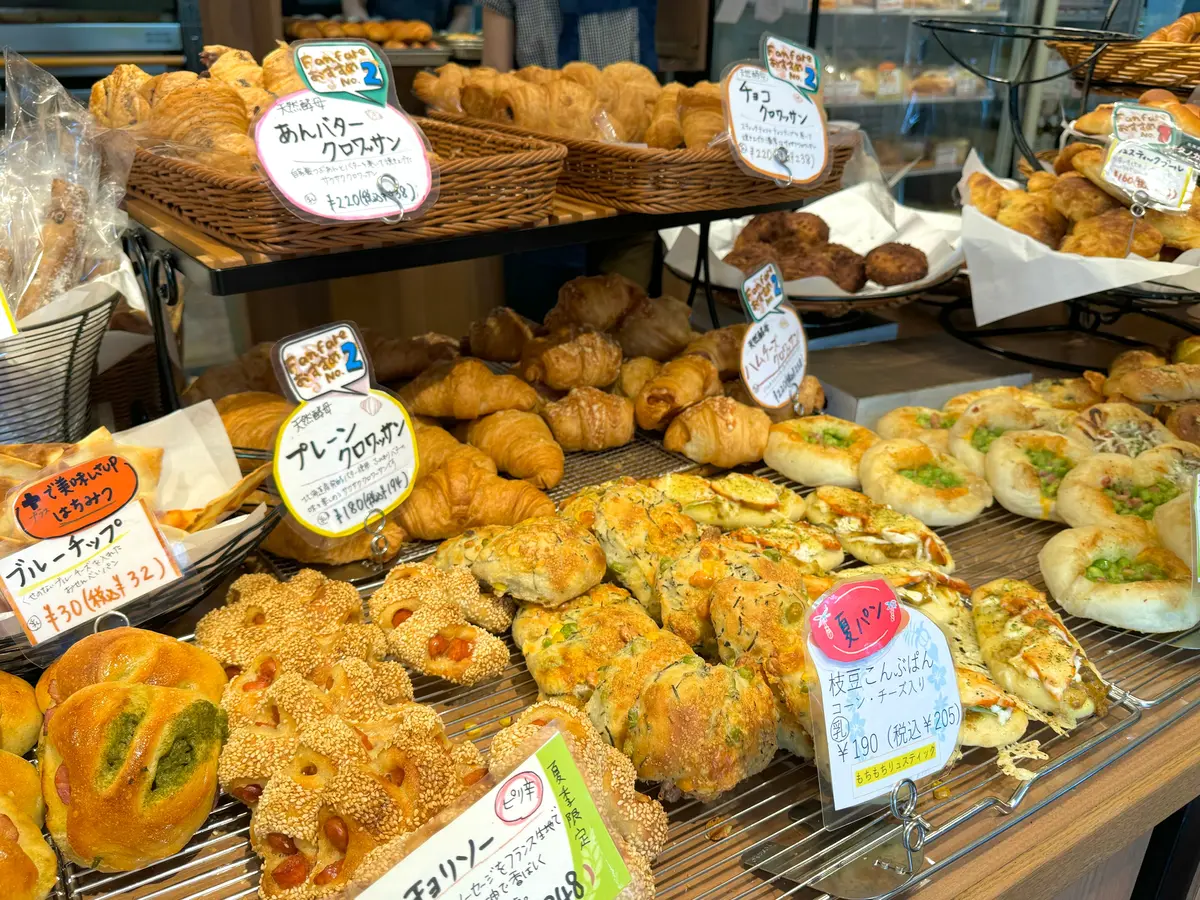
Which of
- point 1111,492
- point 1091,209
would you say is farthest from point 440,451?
point 1091,209

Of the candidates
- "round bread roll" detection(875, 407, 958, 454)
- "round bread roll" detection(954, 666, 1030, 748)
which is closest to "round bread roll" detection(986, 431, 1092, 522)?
"round bread roll" detection(875, 407, 958, 454)

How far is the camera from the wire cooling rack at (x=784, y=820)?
3.65ft

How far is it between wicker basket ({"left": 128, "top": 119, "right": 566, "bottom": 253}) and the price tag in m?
0.16

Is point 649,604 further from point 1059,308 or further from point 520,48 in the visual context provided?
point 520,48

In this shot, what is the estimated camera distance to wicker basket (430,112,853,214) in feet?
5.95

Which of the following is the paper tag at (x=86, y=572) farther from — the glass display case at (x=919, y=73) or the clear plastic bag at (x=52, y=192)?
→ the glass display case at (x=919, y=73)

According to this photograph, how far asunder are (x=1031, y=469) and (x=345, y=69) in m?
1.50

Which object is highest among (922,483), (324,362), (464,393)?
(324,362)

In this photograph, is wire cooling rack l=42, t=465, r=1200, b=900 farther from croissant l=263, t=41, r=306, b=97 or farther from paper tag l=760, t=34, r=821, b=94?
paper tag l=760, t=34, r=821, b=94

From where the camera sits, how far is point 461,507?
5.73ft

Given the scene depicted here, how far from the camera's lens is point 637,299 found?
7.81 ft

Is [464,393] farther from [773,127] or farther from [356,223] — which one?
[773,127]

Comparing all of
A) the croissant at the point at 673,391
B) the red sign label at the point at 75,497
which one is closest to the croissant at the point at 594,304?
the croissant at the point at 673,391

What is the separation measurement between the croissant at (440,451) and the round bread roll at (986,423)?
3.37ft
